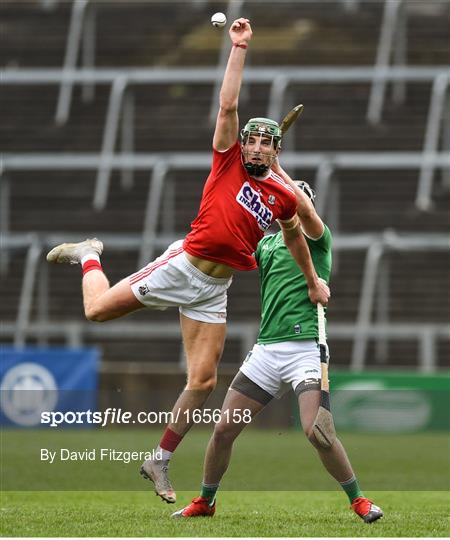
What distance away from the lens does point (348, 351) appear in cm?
2131

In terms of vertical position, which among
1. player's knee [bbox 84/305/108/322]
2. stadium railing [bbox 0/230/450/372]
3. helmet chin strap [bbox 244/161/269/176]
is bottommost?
stadium railing [bbox 0/230/450/372]

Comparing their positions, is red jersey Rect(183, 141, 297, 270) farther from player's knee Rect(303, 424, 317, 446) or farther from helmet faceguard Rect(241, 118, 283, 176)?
player's knee Rect(303, 424, 317, 446)

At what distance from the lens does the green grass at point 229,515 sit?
802cm

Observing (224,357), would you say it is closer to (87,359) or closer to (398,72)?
(87,359)

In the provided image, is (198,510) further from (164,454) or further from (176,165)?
(176,165)

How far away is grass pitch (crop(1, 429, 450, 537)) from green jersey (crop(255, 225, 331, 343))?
→ 0.98 metres

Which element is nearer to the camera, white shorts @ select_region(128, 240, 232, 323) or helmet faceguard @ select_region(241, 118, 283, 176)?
helmet faceguard @ select_region(241, 118, 283, 176)

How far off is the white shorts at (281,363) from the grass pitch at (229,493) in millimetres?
796

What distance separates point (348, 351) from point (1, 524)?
13.5m

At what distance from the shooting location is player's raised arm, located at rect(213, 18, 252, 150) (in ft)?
26.9

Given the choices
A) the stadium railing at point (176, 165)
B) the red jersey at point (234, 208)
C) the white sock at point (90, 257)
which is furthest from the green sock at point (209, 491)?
the stadium railing at point (176, 165)

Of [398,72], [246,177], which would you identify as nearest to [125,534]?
[246,177]

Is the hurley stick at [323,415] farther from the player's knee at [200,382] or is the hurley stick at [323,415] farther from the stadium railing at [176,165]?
the stadium railing at [176,165]

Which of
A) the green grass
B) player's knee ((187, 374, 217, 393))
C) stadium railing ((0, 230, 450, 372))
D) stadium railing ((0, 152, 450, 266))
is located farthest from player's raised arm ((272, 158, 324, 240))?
stadium railing ((0, 152, 450, 266))
